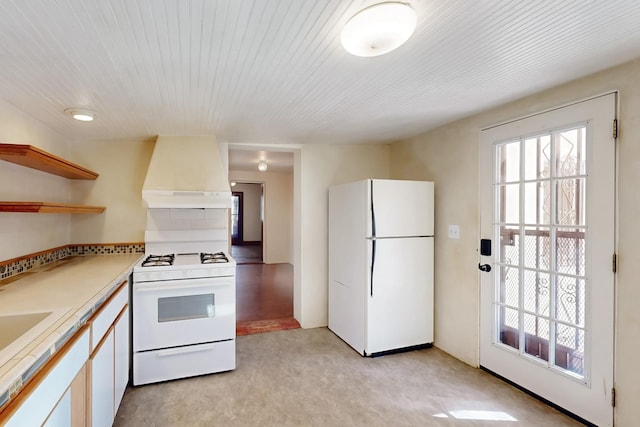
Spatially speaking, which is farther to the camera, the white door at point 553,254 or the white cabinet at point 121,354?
the white cabinet at point 121,354

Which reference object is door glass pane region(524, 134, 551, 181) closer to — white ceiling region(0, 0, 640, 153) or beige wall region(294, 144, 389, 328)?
white ceiling region(0, 0, 640, 153)

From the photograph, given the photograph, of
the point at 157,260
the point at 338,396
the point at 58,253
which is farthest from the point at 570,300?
the point at 58,253

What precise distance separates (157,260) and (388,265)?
209cm

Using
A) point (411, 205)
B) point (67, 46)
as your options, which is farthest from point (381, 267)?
point (67, 46)

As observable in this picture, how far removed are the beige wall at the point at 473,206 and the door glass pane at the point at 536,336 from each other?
0.42m

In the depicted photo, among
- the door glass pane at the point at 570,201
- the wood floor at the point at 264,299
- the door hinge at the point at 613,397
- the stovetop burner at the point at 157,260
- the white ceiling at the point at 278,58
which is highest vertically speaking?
the white ceiling at the point at 278,58

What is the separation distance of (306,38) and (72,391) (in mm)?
1866

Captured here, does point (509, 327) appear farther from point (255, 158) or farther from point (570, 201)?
point (255, 158)

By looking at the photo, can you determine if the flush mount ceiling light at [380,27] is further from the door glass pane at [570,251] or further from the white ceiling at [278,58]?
the door glass pane at [570,251]

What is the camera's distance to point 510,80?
6.67ft

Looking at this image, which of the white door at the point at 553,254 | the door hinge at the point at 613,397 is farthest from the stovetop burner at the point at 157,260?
the door hinge at the point at 613,397

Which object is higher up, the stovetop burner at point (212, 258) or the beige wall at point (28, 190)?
the beige wall at point (28, 190)

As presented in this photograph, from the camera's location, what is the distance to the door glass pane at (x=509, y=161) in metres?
2.48

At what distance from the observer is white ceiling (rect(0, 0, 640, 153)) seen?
1.29 meters
